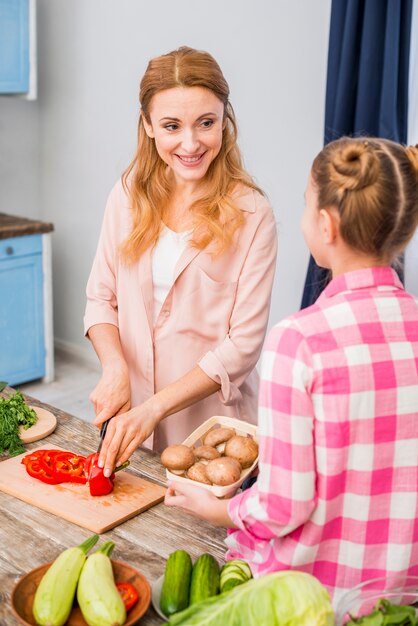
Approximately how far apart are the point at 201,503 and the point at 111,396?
→ 621 millimetres

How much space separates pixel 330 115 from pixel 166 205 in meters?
1.40

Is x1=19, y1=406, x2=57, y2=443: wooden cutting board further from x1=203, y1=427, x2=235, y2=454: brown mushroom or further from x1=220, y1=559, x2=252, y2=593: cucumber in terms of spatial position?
x1=220, y1=559, x2=252, y2=593: cucumber

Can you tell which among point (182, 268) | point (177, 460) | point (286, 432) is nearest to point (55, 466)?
point (177, 460)

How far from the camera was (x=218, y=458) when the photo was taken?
59.0 inches

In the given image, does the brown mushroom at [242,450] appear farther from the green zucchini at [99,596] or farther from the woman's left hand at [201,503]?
the green zucchini at [99,596]

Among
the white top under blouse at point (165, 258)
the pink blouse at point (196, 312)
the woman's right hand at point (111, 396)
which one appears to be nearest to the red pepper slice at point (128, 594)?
the woman's right hand at point (111, 396)

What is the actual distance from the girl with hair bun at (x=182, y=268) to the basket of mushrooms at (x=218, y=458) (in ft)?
0.79

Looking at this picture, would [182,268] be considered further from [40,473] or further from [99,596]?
[99,596]

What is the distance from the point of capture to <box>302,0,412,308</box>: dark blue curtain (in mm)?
3023

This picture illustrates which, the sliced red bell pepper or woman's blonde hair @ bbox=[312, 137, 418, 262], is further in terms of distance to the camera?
the sliced red bell pepper

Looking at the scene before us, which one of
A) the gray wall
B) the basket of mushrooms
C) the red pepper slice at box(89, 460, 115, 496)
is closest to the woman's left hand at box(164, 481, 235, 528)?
the basket of mushrooms

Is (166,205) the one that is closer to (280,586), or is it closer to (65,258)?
(280,586)

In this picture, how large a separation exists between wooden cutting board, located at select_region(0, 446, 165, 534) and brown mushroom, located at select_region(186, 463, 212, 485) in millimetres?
187

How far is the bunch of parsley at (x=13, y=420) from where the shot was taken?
1.85 meters
